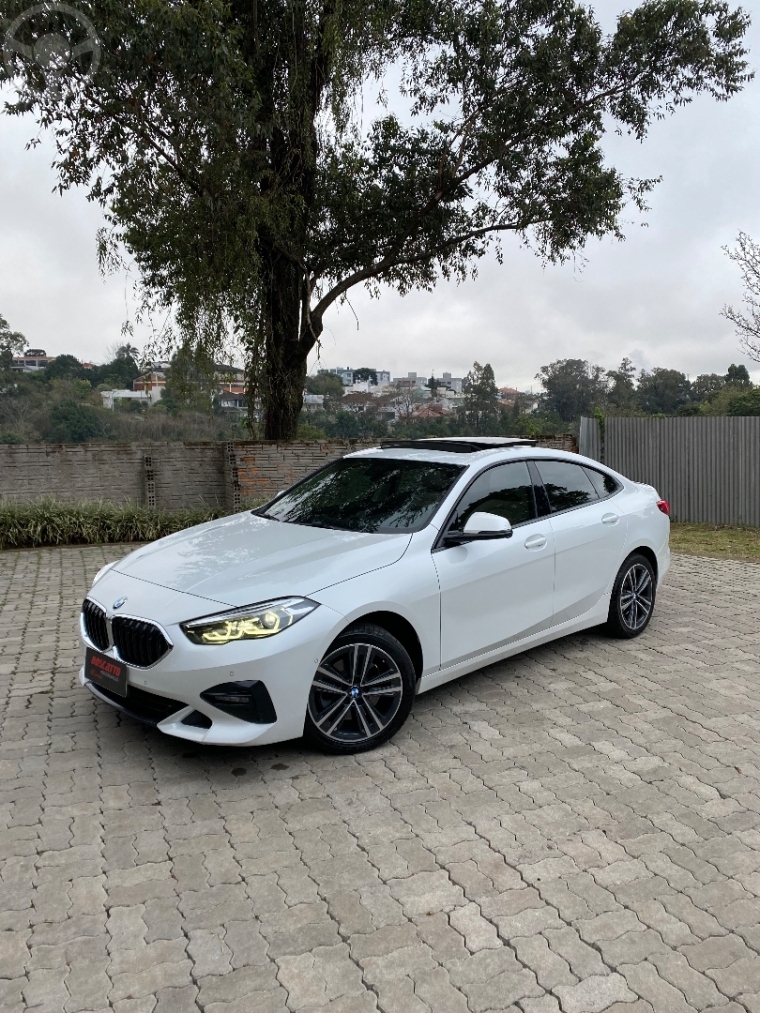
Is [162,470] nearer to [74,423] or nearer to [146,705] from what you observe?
[74,423]

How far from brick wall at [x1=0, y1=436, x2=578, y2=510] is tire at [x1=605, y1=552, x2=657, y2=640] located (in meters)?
7.23

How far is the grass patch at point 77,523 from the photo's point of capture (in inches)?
438

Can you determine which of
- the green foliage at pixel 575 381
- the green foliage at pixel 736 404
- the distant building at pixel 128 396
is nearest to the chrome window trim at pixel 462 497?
the distant building at pixel 128 396

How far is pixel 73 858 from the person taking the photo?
320 cm

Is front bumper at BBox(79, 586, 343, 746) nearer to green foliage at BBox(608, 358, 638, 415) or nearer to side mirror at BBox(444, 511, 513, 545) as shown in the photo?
side mirror at BBox(444, 511, 513, 545)

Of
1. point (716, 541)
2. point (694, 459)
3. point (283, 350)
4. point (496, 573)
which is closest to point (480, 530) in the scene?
point (496, 573)

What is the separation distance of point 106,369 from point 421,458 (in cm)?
1582

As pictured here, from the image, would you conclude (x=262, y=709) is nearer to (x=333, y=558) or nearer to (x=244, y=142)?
(x=333, y=558)

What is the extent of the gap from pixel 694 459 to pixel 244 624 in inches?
508

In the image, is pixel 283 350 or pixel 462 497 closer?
pixel 462 497

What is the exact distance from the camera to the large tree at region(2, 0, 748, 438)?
11172 millimetres

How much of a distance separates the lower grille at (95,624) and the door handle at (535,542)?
2.53 m

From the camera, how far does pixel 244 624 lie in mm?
3789

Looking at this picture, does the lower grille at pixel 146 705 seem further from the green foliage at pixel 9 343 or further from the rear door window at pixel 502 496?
the green foliage at pixel 9 343
